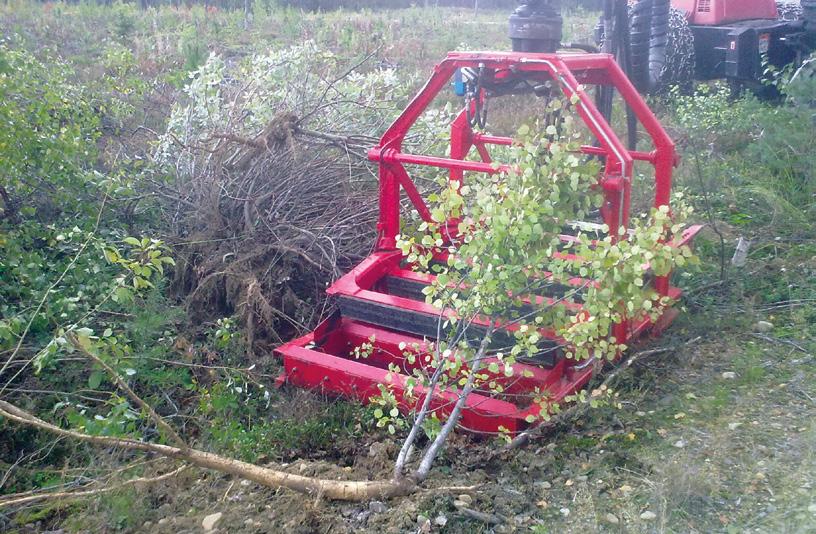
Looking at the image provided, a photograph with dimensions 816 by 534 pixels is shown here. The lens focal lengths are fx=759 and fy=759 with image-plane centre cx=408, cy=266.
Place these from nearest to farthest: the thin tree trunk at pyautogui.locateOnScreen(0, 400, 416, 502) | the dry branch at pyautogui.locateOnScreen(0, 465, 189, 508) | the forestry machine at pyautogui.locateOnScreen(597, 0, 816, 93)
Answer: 1. the dry branch at pyautogui.locateOnScreen(0, 465, 189, 508)
2. the thin tree trunk at pyautogui.locateOnScreen(0, 400, 416, 502)
3. the forestry machine at pyautogui.locateOnScreen(597, 0, 816, 93)

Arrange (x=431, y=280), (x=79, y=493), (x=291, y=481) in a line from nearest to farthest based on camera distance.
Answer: (x=79, y=493)
(x=291, y=481)
(x=431, y=280)

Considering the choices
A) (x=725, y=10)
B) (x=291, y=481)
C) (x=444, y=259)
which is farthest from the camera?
(x=725, y=10)

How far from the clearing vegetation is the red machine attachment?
0.42ft

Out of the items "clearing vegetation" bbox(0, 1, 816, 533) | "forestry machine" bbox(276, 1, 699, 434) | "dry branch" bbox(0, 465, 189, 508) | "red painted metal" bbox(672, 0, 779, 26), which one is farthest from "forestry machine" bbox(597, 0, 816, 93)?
"dry branch" bbox(0, 465, 189, 508)

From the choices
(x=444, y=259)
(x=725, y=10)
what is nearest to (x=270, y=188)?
(x=444, y=259)

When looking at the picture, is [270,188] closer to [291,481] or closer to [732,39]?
[291,481]

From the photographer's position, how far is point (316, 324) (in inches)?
183

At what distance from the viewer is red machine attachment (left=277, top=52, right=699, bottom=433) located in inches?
140

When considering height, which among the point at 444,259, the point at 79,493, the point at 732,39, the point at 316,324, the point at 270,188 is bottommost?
the point at 316,324

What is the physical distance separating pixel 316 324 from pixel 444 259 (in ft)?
2.89

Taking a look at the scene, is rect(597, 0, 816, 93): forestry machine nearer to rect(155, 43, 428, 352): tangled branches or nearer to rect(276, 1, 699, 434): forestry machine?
rect(155, 43, 428, 352): tangled branches

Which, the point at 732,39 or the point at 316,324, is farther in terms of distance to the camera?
the point at 732,39

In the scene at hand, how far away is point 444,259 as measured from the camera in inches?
182

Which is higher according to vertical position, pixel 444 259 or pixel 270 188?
pixel 270 188
